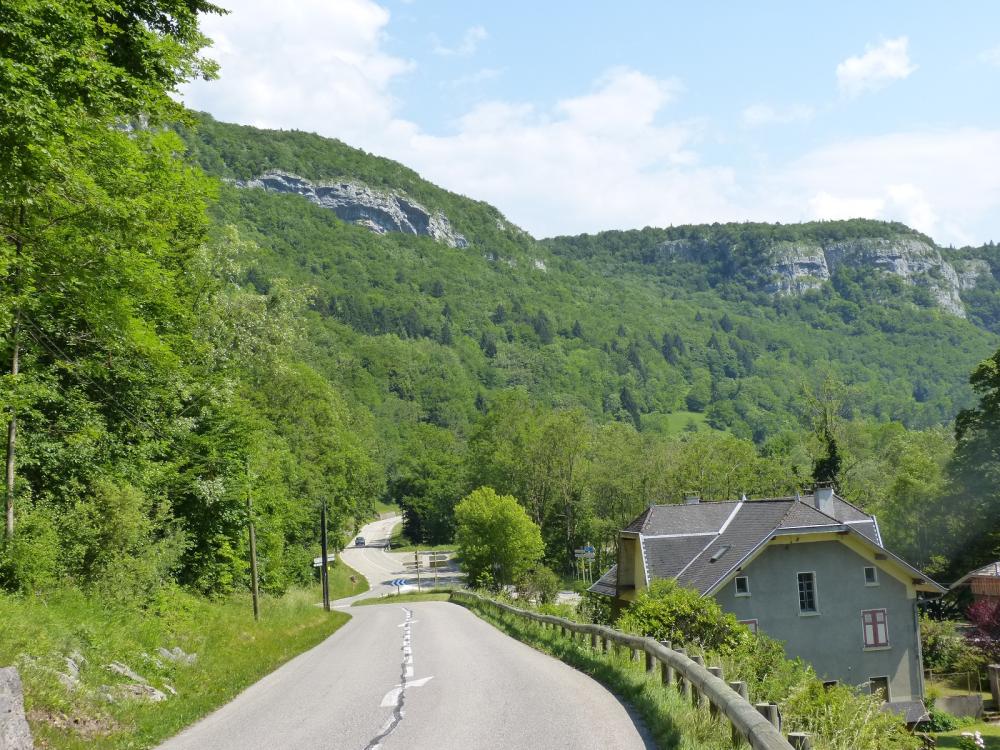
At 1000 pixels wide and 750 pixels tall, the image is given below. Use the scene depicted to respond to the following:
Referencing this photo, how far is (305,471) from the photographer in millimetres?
52719

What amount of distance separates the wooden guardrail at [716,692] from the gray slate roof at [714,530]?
19.3 m

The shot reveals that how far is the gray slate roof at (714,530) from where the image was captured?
107 feet

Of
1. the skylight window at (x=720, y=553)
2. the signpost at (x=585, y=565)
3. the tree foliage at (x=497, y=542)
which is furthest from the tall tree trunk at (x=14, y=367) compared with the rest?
the signpost at (x=585, y=565)

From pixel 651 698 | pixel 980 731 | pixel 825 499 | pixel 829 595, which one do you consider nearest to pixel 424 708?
pixel 651 698

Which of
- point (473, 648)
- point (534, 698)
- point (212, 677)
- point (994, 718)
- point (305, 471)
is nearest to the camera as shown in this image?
point (534, 698)

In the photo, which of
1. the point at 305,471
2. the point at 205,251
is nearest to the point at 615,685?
the point at 205,251

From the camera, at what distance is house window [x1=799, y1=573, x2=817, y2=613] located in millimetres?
32906

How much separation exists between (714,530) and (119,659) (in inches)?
1209

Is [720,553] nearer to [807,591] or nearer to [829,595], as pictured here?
[807,591]

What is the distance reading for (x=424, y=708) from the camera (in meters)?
10.5

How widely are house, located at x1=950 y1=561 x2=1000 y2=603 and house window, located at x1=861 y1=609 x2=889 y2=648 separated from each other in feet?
36.0

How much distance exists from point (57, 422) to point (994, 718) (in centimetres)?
3385

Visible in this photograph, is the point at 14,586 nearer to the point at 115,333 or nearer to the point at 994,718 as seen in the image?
the point at 115,333

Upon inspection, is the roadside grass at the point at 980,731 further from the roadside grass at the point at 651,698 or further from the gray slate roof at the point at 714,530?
the roadside grass at the point at 651,698
